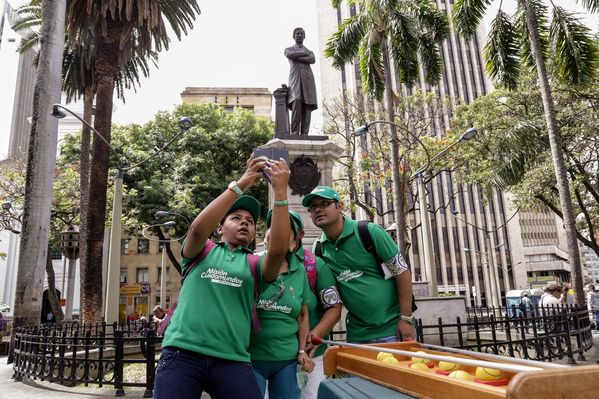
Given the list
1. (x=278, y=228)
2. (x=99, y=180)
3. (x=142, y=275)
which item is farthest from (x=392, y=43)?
(x=142, y=275)

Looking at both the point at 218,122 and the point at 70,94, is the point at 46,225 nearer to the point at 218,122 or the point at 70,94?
the point at 70,94

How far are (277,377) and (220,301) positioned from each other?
2.36 ft

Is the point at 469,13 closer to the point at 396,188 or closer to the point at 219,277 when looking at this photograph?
the point at 396,188

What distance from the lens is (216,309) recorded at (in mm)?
2273

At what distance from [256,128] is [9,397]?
24.9 m

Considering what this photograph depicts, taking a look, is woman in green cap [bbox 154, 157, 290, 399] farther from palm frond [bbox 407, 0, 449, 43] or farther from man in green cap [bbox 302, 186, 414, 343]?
palm frond [bbox 407, 0, 449, 43]

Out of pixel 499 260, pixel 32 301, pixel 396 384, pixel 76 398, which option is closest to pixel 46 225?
pixel 32 301

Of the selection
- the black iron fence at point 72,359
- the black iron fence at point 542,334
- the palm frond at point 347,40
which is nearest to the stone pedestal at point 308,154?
the black iron fence at point 542,334

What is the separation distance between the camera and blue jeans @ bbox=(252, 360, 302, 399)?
2631 mm

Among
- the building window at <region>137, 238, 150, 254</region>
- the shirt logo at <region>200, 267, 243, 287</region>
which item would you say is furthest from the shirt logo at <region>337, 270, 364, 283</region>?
the building window at <region>137, 238, 150, 254</region>

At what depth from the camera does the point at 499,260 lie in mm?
57812

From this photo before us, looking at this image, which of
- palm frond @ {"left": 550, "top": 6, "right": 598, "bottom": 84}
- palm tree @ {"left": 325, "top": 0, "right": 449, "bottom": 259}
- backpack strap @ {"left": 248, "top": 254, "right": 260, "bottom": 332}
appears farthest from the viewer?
palm tree @ {"left": 325, "top": 0, "right": 449, "bottom": 259}

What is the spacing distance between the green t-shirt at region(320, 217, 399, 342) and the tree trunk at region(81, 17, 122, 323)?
14009 millimetres

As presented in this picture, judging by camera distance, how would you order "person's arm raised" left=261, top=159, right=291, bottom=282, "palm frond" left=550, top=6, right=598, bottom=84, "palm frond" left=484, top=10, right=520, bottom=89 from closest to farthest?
"person's arm raised" left=261, top=159, right=291, bottom=282 → "palm frond" left=550, top=6, right=598, bottom=84 → "palm frond" left=484, top=10, right=520, bottom=89
